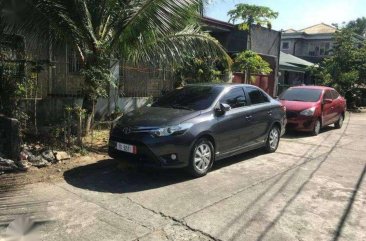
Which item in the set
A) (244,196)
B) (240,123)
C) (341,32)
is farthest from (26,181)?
(341,32)

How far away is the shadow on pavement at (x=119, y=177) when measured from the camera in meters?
6.43

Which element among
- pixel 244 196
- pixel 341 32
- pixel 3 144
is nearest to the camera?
pixel 244 196

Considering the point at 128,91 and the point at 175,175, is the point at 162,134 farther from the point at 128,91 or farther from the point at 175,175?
the point at 128,91

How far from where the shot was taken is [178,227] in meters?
4.85

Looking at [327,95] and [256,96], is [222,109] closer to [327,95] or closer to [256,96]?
[256,96]

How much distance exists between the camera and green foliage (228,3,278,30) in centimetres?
1590

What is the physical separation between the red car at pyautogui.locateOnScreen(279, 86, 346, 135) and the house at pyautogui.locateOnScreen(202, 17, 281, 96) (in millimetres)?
3628

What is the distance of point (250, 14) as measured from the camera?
16484 millimetres

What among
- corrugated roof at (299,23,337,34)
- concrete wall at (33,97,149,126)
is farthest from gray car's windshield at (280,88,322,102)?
corrugated roof at (299,23,337,34)

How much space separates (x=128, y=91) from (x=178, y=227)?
956cm

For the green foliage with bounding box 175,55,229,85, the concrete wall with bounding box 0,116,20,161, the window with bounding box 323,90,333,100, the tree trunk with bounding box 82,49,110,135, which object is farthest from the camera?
the green foliage with bounding box 175,55,229,85

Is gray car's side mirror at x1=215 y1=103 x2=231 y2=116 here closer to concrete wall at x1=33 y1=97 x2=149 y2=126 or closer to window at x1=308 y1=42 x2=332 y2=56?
concrete wall at x1=33 y1=97 x2=149 y2=126

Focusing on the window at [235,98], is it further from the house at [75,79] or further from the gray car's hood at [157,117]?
the house at [75,79]

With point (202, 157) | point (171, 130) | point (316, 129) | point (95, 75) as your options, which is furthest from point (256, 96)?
point (316, 129)
